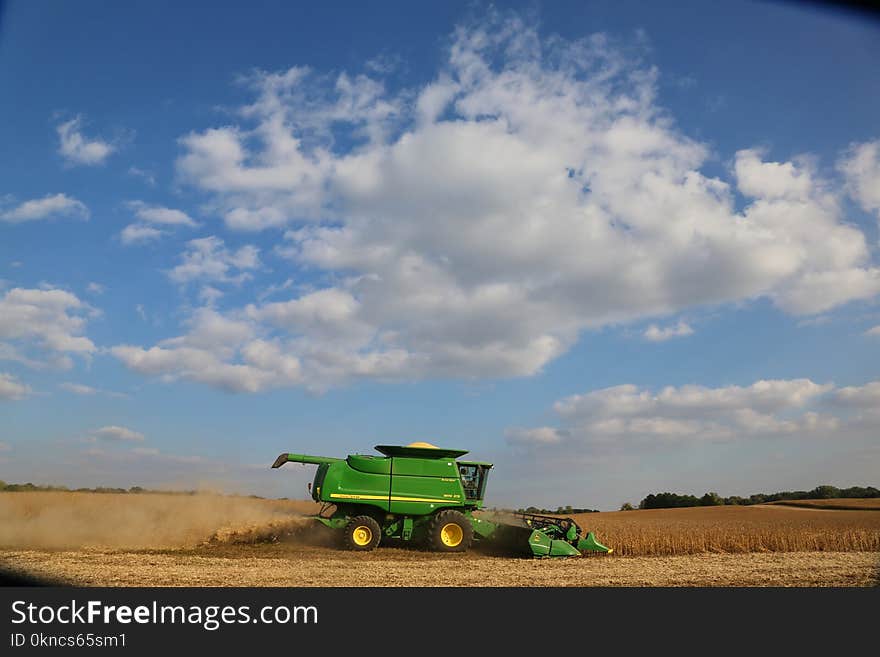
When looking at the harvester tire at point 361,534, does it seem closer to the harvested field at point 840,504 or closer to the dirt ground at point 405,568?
the dirt ground at point 405,568

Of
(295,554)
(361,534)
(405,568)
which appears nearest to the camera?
(405,568)

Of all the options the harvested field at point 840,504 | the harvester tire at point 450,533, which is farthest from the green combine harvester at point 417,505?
the harvested field at point 840,504

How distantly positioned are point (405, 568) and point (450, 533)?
3.81 metres

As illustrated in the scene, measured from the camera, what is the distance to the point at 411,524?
17375 mm

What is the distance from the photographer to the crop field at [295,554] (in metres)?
11.8

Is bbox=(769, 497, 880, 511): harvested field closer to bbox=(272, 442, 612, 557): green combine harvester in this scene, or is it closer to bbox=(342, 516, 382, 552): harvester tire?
bbox=(272, 442, 612, 557): green combine harvester

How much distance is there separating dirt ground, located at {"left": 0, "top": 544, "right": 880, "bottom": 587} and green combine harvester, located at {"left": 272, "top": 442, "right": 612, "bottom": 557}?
571 mm

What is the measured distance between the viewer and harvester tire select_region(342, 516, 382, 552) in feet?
54.3

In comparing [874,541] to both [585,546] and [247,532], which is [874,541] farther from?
[247,532]

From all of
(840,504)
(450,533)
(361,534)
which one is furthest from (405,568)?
(840,504)

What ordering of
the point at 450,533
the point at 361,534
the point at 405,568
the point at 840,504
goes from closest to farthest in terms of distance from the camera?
the point at 405,568 < the point at 361,534 < the point at 450,533 < the point at 840,504

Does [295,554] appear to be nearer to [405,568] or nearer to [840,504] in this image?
[405,568]

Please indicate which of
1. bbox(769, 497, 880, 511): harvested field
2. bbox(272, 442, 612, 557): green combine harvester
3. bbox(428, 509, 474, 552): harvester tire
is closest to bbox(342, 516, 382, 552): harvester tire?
bbox(272, 442, 612, 557): green combine harvester

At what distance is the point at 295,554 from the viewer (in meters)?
15.9
